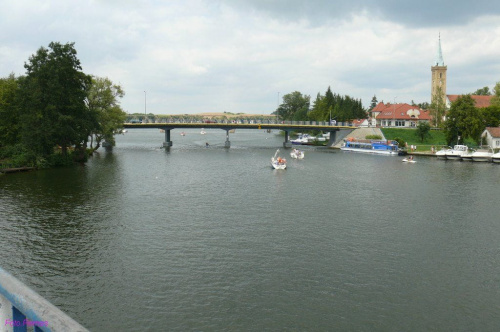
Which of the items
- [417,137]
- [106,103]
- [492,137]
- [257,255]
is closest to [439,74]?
[417,137]

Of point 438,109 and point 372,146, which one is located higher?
point 438,109

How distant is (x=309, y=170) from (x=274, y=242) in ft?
→ 161

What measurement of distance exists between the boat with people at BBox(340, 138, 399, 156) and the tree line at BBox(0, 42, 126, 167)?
78.9 m

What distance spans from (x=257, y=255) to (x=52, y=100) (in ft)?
198

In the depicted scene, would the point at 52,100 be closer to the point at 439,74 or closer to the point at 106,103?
the point at 106,103

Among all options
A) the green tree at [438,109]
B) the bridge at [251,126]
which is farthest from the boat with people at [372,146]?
the green tree at [438,109]

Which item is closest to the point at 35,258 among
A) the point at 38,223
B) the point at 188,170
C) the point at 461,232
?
the point at 38,223

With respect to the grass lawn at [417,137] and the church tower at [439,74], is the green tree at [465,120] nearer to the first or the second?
the grass lawn at [417,137]

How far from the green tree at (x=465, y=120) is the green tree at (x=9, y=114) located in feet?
350

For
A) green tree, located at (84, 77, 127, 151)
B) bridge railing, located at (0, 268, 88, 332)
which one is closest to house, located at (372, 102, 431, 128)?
green tree, located at (84, 77, 127, 151)

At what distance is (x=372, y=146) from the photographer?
415 feet

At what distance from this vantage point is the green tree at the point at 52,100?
74.3 meters

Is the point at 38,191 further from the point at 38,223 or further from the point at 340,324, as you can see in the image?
the point at 340,324

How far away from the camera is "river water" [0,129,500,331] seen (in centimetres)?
2205
